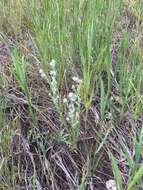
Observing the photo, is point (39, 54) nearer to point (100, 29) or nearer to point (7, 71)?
point (7, 71)

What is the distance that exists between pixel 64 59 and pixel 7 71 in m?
0.24

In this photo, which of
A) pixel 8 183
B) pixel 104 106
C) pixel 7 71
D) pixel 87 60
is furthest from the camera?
pixel 7 71

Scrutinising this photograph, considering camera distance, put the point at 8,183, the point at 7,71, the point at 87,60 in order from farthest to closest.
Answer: the point at 7,71, the point at 87,60, the point at 8,183

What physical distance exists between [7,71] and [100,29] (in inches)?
15.8

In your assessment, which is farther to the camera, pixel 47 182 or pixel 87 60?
pixel 87 60

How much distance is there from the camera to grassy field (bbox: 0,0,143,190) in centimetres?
112

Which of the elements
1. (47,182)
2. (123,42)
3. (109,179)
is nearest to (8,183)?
(47,182)

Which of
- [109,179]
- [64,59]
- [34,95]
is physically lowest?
[109,179]

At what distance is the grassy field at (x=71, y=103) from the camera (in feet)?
3.69

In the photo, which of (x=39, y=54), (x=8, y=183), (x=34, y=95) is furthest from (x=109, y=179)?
(x=39, y=54)

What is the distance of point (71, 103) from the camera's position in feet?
3.89

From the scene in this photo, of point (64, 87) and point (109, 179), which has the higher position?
point (64, 87)

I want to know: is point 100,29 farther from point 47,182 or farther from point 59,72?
point 47,182

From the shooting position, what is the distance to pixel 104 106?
3.90 ft
